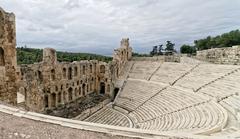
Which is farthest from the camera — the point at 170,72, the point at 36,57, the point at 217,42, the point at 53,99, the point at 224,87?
the point at 217,42

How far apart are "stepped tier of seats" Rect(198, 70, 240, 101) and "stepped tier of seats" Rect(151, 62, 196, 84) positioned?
551 cm

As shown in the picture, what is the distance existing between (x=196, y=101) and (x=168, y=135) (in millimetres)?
14197

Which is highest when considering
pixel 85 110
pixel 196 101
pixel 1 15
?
pixel 1 15

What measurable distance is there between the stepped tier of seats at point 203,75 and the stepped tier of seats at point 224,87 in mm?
810

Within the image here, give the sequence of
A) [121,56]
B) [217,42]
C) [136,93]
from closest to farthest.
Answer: [136,93], [121,56], [217,42]

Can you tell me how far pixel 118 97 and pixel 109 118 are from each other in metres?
4.91

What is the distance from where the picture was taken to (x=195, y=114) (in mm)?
16438

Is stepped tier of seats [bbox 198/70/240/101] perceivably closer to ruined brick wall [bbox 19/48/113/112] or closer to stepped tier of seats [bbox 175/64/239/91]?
stepped tier of seats [bbox 175/64/239/91]

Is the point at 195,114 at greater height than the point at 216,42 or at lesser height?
lesser

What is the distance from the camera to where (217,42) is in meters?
50.3

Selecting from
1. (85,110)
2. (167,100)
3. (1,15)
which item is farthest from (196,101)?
(1,15)

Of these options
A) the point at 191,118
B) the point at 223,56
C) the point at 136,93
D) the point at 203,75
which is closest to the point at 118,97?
the point at 136,93

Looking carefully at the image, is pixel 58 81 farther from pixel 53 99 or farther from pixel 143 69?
pixel 143 69

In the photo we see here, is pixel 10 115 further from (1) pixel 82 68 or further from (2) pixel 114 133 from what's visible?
(1) pixel 82 68
